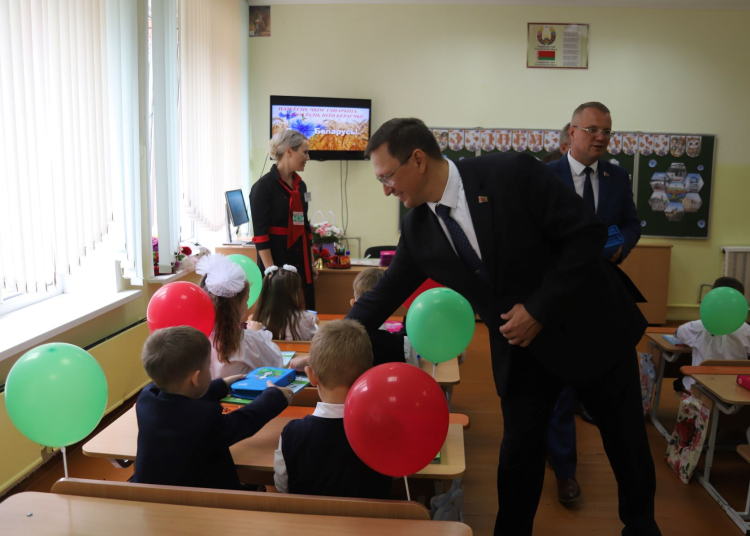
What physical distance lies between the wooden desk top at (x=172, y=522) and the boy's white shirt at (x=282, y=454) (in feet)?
1.01

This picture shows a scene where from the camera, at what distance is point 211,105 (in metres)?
5.52

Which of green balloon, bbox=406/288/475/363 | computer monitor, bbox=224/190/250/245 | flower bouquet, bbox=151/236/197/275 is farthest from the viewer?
computer monitor, bbox=224/190/250/245

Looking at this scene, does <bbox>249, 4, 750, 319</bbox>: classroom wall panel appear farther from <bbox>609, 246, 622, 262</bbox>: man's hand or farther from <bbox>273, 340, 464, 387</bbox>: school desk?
<bbox>609, 246, 622, 262</bbox>: man's hand

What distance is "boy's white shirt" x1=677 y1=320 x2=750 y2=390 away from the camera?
3.34 m

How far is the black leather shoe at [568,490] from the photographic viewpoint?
2.81 metres

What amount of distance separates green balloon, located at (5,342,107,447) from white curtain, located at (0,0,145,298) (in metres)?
1.54

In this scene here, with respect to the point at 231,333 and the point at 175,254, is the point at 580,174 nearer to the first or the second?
the point at 231,333

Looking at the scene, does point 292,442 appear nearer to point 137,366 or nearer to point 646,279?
point 137,366

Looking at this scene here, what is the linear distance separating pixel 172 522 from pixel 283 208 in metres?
2.94

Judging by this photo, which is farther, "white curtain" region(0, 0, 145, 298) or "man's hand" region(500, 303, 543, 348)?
"white curtain" region(0, 0, 145, 298)

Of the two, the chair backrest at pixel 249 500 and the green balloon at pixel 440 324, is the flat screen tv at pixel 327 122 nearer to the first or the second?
the green balloon at pixel 440 324

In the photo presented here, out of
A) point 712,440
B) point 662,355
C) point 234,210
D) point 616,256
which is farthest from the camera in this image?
point 234,210

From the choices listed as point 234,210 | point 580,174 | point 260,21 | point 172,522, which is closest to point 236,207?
point 234,210

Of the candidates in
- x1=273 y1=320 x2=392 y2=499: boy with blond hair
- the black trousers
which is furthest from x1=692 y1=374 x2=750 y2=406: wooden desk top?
x1=273 y1=320 x2=392 y2=499: boy with blond hair
